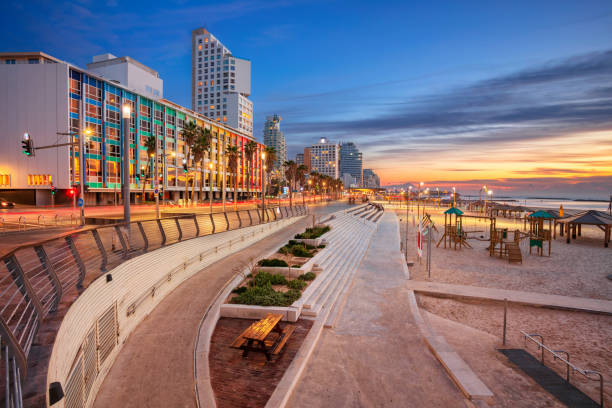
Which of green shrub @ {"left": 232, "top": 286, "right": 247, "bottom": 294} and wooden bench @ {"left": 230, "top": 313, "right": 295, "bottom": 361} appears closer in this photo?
wooden bench @ {"left": 230, "top": 313, "right": 295, "bottom": 361}

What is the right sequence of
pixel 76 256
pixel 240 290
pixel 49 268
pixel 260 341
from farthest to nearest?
pixel 240 290
pixel 260 341
pixel 76 256
pixel 49 268

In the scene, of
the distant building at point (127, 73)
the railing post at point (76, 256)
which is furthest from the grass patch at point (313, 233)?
the distant building at point (127, 73)

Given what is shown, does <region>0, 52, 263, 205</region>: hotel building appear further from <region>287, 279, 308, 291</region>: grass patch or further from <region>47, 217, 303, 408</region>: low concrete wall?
<region>287, 279, 308, 291</region>: grass patch

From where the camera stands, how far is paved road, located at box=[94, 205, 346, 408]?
19.4 feet

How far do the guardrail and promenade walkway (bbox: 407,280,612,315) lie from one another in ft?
38.2

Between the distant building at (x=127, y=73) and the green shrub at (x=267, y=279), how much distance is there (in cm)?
7369

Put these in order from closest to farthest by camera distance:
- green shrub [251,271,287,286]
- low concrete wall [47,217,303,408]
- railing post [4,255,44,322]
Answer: railing post [4,255,44,322], low concrete wall [47,217,303,408], green shrub [251,271,287,286]

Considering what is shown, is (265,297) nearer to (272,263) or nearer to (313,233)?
(272,263)

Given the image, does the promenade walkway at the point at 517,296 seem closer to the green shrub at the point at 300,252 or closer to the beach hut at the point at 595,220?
the green shrub at the point at 300,252

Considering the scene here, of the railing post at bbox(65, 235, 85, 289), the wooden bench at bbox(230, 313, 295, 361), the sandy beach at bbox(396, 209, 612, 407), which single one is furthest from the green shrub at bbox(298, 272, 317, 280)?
the railing post at bbox(65, 235, 85, 289)

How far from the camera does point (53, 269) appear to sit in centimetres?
585

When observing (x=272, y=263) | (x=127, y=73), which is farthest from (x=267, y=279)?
(x=127, y=73)

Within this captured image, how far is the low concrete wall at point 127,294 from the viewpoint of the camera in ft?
15.9

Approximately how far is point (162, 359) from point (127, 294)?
2383 mm
